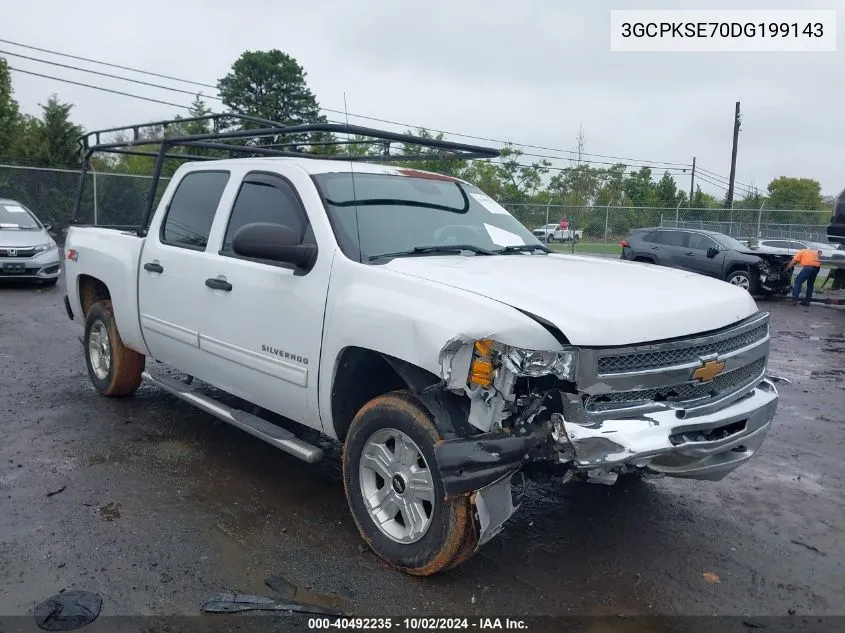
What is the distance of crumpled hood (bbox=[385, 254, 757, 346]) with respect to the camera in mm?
2979

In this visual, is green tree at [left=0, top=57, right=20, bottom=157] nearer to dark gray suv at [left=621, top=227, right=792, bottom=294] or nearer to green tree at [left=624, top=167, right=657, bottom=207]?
dark gray suv at [left=621, top=227, right=792, bottom=294]

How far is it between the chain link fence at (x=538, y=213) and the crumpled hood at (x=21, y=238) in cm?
653

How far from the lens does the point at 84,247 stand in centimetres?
615

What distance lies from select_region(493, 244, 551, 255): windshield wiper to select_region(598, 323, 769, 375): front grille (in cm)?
145

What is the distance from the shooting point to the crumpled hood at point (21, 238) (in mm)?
12969

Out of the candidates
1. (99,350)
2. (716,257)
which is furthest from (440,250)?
(716,257)

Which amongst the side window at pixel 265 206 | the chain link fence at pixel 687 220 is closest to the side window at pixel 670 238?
the chain link fence at pixel 687 220

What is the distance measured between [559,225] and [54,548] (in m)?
22.7

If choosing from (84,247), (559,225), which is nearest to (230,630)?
(84,247)

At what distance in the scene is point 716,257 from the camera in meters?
17.5

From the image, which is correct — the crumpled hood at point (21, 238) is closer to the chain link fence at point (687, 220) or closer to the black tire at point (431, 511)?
the black tire at point (431, 511)

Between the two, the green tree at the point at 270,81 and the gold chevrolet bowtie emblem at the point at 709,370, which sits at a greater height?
the green tree at the point at 270,81

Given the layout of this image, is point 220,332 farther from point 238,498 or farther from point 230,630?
point 230,630

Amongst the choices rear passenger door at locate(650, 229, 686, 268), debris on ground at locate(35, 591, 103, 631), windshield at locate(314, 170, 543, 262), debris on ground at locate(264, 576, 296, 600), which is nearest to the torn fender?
debris on ground at locate(264, 576, 296, 600)
